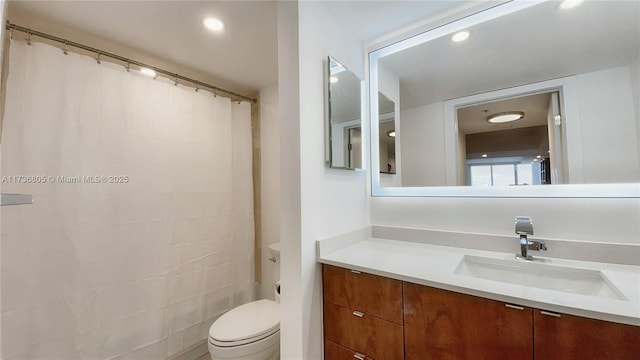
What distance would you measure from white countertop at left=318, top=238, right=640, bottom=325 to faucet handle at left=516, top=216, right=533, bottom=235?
0.45 feet

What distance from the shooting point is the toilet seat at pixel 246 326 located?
142 centimetres

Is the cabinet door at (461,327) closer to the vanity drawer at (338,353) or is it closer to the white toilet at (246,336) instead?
the vanity drawer at (338,353)

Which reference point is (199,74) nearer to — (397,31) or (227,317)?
(397,31)

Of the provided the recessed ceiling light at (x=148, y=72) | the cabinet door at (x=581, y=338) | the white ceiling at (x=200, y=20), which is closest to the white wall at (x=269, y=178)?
the white ceiling at (x=200, y=20)

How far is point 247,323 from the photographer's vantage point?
1.57 meters

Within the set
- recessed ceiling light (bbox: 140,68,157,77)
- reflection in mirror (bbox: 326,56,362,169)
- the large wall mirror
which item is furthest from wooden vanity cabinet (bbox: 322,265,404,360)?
recessed ceiling light (bbox: 140,68,157,77)

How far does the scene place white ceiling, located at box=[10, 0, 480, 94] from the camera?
53.2 inches

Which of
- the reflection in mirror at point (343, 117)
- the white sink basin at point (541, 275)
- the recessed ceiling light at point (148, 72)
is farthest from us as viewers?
the recessed ceiling light at point (148, 72)

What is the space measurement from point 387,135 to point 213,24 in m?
1.29

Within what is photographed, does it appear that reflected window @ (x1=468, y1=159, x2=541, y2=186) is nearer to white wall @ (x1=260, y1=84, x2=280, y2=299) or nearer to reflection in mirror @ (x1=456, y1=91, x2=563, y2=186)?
reflection in mirror @ (x1=456, y1=91, x2=563, y2=186)

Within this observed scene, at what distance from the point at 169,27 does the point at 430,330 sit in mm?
2086

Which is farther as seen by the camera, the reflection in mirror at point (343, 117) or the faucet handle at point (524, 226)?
the reflection in mirror at point (343, 117)

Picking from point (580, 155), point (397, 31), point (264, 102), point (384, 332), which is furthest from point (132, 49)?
point (580, 155)

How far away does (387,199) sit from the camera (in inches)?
68.3
